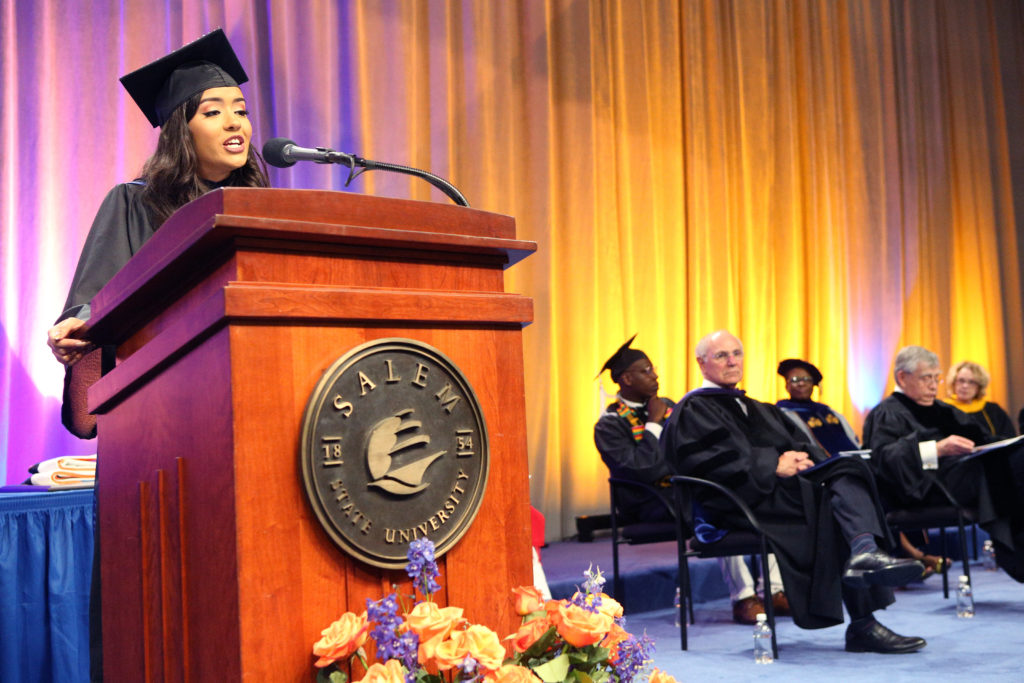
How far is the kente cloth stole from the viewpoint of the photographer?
5.85 metres

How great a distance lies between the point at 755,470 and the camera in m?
4.52

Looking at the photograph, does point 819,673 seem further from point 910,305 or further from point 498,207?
point 910,305

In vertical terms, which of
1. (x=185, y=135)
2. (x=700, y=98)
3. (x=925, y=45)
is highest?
(x=925, y=45)

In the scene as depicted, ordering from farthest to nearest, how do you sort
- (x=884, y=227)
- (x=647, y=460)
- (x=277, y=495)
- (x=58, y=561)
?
(x=884, y=227) → (x=647, y=460) → (x=58, y=561) → (x=277, y=495)

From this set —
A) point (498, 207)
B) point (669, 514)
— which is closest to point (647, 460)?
point (669, 514)

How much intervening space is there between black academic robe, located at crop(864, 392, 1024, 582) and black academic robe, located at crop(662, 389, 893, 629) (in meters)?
0.77

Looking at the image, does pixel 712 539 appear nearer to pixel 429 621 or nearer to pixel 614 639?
pixel 614 639

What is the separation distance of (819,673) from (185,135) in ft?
10.3

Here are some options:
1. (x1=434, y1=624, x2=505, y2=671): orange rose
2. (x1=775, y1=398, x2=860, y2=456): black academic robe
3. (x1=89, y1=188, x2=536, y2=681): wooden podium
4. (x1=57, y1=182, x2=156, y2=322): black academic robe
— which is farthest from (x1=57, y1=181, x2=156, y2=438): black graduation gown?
(x1=775, y1=398, x2=860, y2=456): black academic robe

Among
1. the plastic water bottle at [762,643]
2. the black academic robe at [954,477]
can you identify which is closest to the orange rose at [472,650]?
the plastic water bottle at [762,643]

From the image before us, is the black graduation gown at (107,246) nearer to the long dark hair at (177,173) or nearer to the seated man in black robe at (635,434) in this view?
the long dark hair at (177,173)

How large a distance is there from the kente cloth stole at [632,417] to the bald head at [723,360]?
87 centimetres

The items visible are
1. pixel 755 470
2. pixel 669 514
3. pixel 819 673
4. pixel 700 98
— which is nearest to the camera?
pixel 819 673

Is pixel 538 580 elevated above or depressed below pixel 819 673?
above
